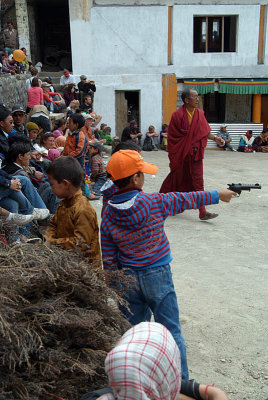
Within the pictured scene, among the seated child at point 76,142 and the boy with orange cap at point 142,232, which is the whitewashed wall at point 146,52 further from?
the boy with orange cap at point 142,232

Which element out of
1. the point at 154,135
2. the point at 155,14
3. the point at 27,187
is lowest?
the point at 154,135

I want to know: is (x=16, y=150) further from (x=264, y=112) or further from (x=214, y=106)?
(x=264, y=112)

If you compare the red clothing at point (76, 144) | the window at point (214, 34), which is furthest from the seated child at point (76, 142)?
the window at point (214, 34)

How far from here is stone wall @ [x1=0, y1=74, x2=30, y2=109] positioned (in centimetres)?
918

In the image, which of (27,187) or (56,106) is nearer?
(27,187)

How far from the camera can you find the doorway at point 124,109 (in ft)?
56.2

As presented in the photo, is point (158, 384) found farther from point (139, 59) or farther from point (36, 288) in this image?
point (139, 59)

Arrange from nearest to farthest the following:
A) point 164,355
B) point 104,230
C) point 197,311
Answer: point 164,355 → point 104,230 → point 197,311

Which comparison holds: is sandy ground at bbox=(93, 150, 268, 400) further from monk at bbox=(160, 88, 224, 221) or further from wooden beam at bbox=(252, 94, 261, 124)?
wooden beam at bbox=(252, 94, 261, 124)

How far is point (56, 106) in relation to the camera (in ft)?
40.1

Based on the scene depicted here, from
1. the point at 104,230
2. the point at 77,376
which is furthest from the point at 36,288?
the point at 104,230

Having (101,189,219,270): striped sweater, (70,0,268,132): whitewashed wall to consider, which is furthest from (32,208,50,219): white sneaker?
(70,0,268,132): whitewashed wall

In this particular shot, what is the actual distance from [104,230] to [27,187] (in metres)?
1.97

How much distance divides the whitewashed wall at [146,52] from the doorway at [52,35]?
3909 millimetres
